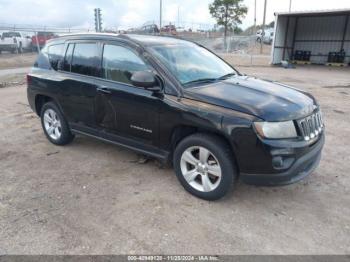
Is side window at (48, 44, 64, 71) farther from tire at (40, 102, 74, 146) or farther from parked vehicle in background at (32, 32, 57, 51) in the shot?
parked vehicle in background at (32, 32, 57, 51)

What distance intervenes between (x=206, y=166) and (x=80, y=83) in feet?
7.40

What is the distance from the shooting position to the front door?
3695 mm

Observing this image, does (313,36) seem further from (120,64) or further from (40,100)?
(120,64)

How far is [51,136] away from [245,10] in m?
33.0

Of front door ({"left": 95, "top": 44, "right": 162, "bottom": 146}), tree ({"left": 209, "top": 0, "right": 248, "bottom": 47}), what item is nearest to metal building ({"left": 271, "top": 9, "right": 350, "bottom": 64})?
tree ({"left": 209, "top": 0, "right": 248, "bottom": 47})

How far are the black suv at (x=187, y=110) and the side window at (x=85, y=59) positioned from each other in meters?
0.01

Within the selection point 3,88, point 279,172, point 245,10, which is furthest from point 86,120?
point 245,10

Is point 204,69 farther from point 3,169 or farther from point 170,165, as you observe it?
point 3,169

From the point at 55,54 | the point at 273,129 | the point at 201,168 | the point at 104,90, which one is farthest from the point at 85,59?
the point at 273,129

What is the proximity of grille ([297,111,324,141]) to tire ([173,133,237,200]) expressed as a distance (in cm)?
78

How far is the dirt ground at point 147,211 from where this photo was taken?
277 centimetres

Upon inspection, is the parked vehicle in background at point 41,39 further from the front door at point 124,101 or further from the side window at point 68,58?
the front door at point 124,101

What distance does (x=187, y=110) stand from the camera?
10.9 ft

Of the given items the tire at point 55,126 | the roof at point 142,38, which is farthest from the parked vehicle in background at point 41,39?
the roof at point 142,38
